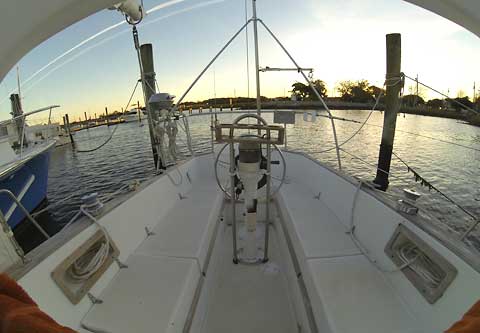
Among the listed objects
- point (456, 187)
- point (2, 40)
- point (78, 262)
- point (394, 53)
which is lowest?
point (456, 187)

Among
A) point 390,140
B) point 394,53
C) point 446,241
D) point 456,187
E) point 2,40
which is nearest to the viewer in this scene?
point 2,40

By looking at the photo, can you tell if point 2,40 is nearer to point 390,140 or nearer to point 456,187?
point 390,140

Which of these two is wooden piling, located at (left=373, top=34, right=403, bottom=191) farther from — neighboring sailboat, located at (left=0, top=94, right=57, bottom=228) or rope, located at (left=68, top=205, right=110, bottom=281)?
neighboring sailboat, located at (left=0, top=94, right=57, bottom=228)

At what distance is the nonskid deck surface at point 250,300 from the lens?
6.12ft

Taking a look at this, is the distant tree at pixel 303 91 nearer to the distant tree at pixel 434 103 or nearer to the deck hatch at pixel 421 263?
the deck hatch at pixel 421 263

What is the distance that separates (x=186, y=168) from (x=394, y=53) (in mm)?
5282

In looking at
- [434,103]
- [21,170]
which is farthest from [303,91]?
[434,103]

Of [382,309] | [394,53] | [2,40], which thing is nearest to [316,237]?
[382,309]

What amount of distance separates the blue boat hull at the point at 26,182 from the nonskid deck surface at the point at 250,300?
605cm

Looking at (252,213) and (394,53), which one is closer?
(252,213)

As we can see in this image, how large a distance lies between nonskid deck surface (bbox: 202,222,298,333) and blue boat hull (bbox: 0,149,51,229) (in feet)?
19.8

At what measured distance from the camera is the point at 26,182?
6.76 metres

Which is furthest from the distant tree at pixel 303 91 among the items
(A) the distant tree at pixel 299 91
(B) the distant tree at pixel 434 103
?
(B) the distant tree at pixel 434 103

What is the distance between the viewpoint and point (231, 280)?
232 cm
